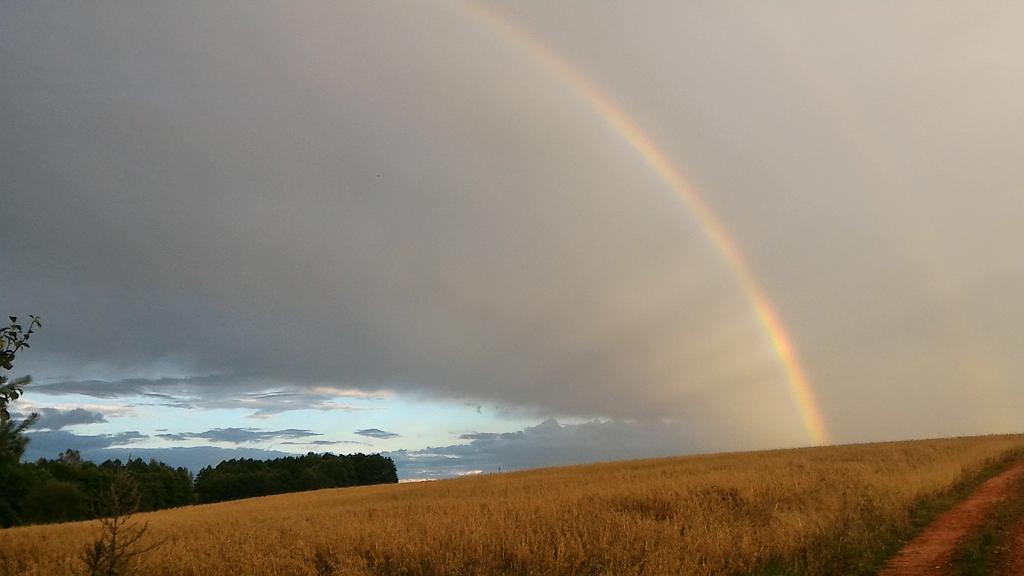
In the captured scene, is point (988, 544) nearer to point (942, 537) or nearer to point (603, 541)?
point (942, 537)

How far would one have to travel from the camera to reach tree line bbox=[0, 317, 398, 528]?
29.3ft

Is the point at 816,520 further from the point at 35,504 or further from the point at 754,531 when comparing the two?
the point at 35,504

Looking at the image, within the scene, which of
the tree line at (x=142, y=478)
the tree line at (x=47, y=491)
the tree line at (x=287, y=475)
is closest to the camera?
the tree line at (x=142, y=478)

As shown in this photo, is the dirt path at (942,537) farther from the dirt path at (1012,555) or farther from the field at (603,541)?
the field at (603,541)

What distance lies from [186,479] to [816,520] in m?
106

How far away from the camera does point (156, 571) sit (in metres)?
13.4

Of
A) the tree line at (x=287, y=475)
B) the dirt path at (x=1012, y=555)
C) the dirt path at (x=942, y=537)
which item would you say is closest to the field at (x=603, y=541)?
the dirt path at (x=942, y=537)

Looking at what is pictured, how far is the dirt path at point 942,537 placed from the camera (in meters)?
11.7

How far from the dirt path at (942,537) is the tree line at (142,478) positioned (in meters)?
11.8

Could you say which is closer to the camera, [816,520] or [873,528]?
[816,520]

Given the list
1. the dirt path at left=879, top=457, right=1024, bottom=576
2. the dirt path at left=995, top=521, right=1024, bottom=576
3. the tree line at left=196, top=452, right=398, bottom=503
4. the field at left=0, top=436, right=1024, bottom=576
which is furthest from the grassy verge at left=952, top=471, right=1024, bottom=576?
the tree line at left=196, top=452, right=398, bottom=503

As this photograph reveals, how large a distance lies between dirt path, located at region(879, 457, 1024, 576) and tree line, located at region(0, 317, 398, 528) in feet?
38.7

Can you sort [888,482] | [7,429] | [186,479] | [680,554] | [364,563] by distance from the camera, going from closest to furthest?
[7,429] → [680,554] → [364,563] → [888,482] → [186,479]

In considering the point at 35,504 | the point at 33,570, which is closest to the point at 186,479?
the point at 35,504
